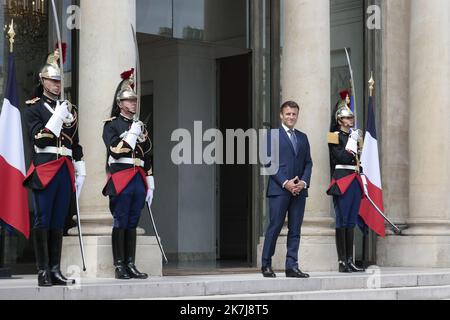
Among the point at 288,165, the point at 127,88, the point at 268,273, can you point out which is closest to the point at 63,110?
the point at 127,88

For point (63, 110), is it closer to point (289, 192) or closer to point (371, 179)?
point (289, 192)

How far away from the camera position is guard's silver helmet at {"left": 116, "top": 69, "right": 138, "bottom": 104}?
1134 centimetres

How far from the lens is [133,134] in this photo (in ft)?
37.0

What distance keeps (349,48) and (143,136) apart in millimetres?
8145

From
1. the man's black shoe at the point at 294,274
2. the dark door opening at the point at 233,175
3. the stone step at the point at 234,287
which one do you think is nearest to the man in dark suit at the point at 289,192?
the man's black shoe at the point at 294,274

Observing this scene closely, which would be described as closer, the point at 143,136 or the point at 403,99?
the point at 143,136

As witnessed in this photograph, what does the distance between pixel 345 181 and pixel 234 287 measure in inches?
132

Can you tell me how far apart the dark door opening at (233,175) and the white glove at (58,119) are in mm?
8256

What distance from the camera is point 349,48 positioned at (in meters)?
18.6

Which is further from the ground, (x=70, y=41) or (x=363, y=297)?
(x=70, y=41)

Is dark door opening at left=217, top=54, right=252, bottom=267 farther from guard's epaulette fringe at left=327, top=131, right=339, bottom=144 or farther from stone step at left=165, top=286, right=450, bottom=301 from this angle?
stone step at left=165, top=286, right=450, bottom=301

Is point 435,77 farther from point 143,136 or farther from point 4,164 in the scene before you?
point 4,164

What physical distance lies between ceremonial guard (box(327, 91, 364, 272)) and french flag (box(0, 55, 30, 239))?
4473 millimetres

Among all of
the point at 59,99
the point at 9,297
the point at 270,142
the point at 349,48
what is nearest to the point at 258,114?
the point at 349,48
